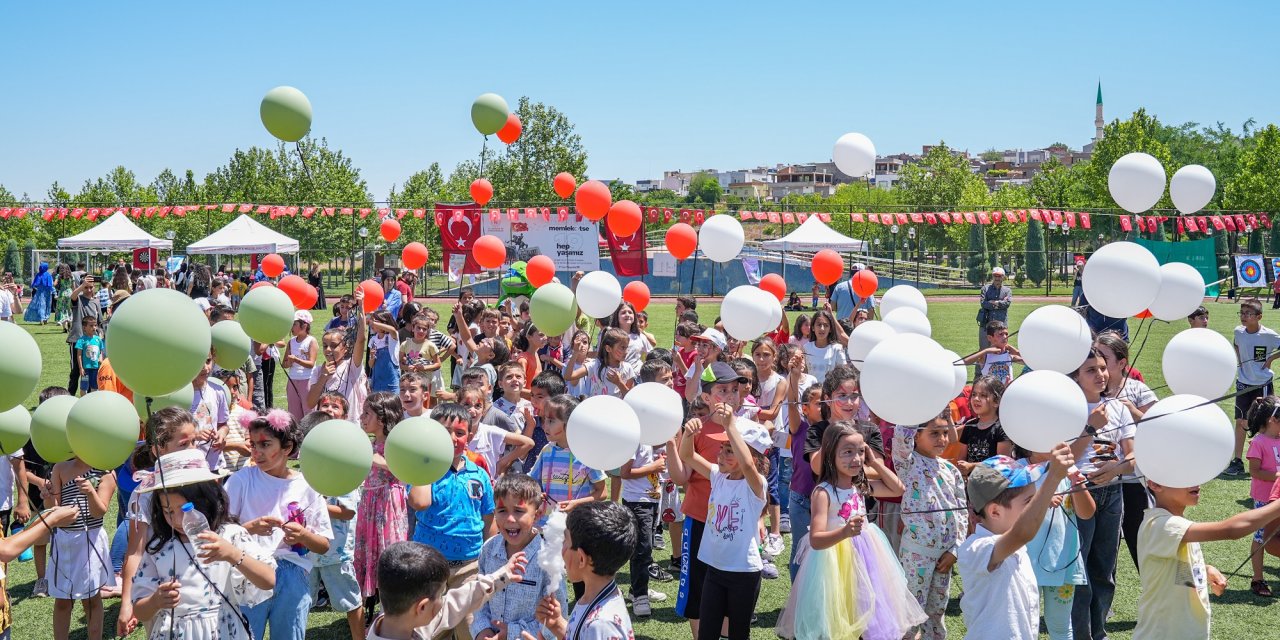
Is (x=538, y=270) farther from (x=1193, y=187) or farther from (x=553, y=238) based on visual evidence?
(x=553, y=238)

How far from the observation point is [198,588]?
3697 mm

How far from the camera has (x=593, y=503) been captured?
11.7 ft

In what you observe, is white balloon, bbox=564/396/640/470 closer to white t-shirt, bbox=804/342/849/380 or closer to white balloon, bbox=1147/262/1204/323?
white balloon, bbox=1147/262/1204/323

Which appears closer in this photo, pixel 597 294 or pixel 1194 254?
pixel 597 294

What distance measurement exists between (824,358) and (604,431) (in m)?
4.56

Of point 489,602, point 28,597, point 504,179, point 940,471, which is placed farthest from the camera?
point 504,179

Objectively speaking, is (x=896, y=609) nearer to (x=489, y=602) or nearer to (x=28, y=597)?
(x=489, y=602)

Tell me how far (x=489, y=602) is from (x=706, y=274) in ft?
112

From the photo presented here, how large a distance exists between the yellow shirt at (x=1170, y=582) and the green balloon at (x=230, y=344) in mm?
4825

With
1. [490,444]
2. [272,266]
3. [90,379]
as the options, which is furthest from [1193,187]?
[90,379]

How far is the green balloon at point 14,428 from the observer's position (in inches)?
171

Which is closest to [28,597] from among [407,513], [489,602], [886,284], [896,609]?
[407,513]

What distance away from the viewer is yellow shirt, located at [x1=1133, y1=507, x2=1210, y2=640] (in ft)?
12.6

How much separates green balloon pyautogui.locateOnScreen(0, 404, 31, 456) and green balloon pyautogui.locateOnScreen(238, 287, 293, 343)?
135cm
